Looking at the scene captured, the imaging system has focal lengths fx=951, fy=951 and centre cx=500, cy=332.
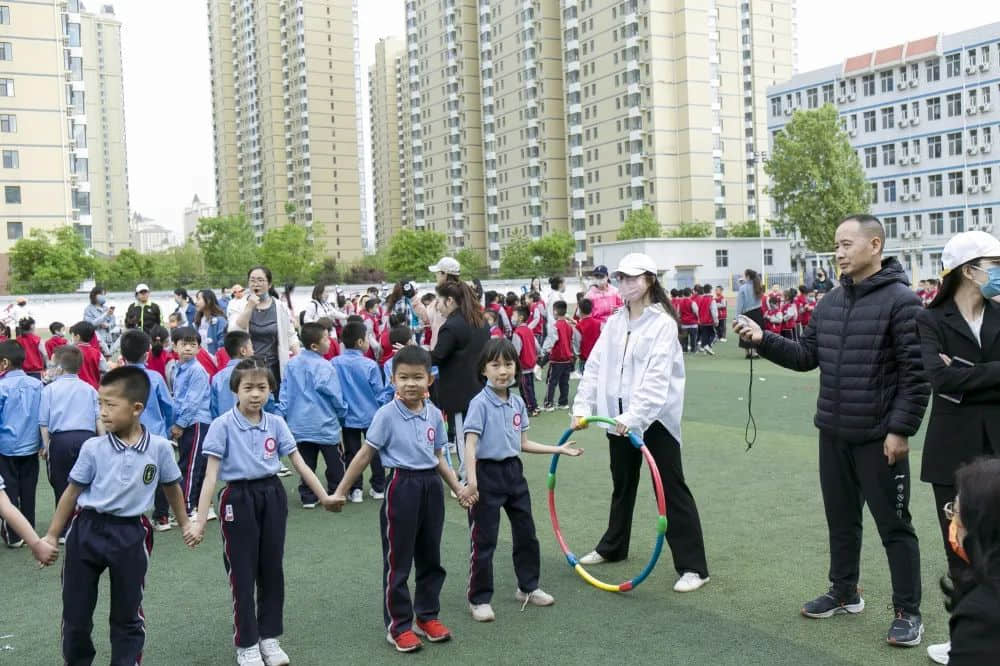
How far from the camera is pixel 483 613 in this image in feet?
17.4

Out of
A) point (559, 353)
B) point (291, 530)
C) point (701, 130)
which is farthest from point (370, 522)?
point (701, 130)

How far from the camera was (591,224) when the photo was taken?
84.9 metres

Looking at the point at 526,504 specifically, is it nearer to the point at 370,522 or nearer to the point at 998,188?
the point at 370,522

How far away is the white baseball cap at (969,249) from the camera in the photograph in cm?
432

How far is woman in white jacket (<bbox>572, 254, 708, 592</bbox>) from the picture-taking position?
566 cm

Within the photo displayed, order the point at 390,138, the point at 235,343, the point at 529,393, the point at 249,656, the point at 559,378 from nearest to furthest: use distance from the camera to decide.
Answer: the point at 249,656 → the point at 235,343 → the point at 529,393 → the point at 559,378 → the point at 390,138

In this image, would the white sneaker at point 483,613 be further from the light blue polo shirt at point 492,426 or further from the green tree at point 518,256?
the green tree at point 518,256

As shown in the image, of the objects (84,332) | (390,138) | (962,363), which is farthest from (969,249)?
(390,138)

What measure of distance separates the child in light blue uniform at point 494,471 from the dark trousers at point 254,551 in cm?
109

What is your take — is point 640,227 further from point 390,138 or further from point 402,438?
point 390,138

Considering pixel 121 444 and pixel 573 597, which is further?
pixel 573 597

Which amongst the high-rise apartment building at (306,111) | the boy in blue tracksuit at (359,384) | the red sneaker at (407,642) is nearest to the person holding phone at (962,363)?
the red sneaker at (407,642)

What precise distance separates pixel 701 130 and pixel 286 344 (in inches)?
2874

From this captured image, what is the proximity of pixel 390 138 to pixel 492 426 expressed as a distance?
500ft
